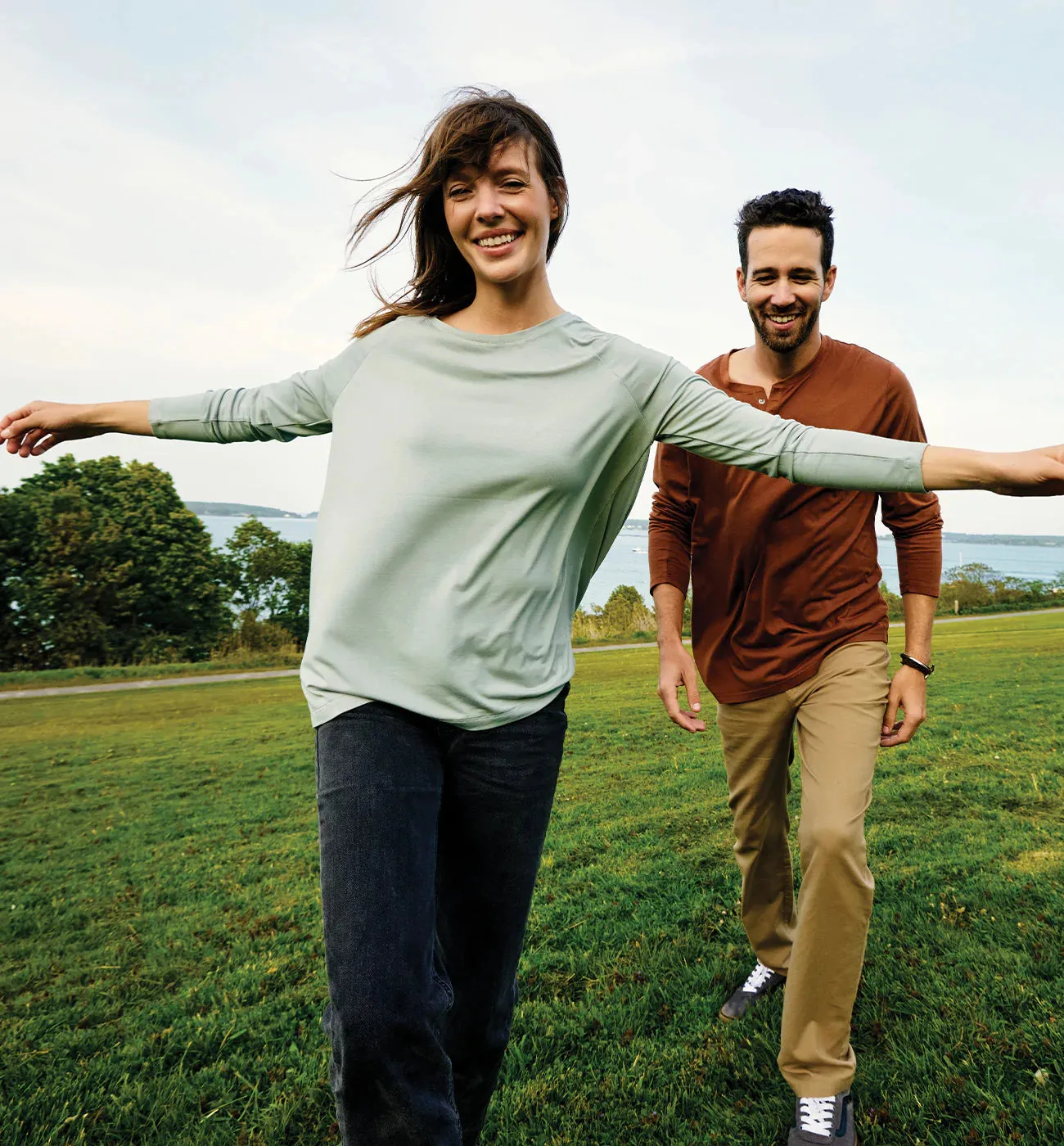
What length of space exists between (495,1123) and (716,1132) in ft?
2.36

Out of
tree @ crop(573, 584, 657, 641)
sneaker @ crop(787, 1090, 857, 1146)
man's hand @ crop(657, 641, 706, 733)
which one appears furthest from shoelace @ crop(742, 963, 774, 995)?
tree @ crop(573, 584, 657, 641)

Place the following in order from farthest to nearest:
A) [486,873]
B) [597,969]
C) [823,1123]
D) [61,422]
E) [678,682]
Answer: [597,969], [678,682], [823,1123], [61,422], [486,873]

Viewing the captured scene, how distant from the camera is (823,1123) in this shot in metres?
2.77

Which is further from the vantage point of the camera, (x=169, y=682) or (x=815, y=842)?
(x=169, y=682)

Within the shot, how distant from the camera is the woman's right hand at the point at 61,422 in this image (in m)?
2.49

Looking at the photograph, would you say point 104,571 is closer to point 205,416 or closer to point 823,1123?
point 205,416

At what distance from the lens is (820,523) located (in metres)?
3.29

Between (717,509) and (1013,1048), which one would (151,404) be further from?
(1013,1048)

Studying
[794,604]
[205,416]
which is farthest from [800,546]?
[205,416]

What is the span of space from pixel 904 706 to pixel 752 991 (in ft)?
4.39

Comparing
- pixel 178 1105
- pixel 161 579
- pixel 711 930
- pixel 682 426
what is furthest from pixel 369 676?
pixel 161 579

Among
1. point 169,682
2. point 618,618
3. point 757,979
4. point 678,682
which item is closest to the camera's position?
point 678,682

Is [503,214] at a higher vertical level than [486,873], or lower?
higher

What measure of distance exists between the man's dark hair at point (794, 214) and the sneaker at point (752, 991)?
2872mm
